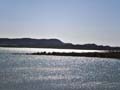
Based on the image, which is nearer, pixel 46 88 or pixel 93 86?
pixel 46 88

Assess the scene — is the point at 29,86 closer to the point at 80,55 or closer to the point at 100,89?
the point at 100,89

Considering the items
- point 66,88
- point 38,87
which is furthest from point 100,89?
point 38,87

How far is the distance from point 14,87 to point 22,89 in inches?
49.3

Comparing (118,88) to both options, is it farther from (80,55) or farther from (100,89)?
(80,55)

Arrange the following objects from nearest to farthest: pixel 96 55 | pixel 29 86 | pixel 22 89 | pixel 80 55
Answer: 1. pixel 22 89
2. pixel 29 86
3. pixel 96 55
4. pixel 80 55

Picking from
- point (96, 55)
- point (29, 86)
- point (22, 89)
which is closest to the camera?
point (22, 89)

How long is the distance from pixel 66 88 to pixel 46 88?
177 centimetres

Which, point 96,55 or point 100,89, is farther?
point 96,55

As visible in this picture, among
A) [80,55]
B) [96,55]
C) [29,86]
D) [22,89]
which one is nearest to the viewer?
[22,89]

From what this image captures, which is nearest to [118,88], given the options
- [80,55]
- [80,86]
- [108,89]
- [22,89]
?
[108,89]

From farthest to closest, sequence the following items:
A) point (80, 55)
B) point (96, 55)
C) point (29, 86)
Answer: point (80, 55) → point (96, 55) → point (29, 86)

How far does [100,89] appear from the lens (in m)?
32.3

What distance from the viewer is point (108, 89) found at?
3234cm

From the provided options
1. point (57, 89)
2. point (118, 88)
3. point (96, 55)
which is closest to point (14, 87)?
point (57, 89)
